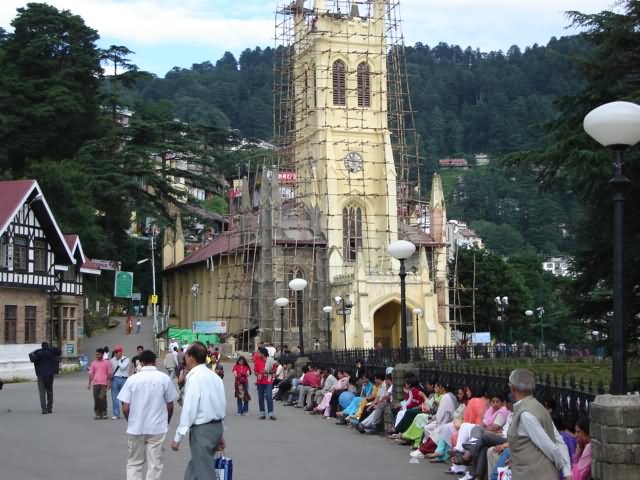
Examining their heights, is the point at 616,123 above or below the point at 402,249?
above

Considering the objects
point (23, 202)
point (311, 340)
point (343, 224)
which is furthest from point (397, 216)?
point (23, 202)

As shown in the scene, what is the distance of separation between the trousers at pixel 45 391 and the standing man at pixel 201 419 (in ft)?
45.2

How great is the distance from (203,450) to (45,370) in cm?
1389

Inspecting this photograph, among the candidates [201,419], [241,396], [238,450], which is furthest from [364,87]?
[201,419]

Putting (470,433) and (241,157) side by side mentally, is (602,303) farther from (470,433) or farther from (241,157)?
(241,157)

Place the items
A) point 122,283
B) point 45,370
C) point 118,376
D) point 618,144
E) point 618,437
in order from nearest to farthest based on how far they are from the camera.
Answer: point 618,437 → point 618,144 → point 118,376 → point 45,370 → point 122,283

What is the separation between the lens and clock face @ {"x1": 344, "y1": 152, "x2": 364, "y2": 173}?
70625 millimetres

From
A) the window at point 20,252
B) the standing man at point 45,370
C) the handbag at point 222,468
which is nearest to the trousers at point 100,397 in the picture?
the standing man at point 45,370

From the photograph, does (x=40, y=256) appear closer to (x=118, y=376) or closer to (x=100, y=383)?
(x=118, y=376)

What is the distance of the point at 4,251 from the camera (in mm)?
41062

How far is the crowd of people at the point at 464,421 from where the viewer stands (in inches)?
370

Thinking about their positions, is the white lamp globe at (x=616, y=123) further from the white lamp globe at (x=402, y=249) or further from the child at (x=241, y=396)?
the child at (x=241, y=396)

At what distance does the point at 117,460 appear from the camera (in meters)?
15.9

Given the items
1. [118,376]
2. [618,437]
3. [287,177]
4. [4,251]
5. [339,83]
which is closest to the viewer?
[618,437]
